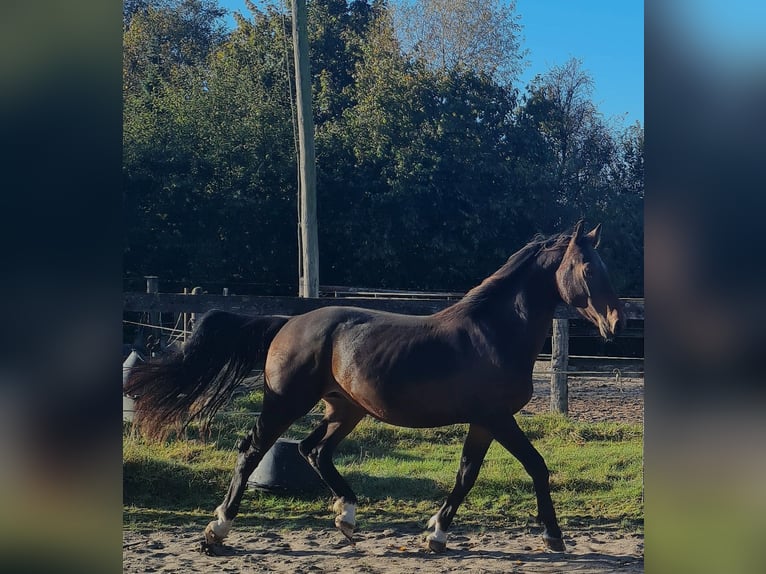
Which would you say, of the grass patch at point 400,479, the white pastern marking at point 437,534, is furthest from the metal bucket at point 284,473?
the white pastern marking at point 437,534

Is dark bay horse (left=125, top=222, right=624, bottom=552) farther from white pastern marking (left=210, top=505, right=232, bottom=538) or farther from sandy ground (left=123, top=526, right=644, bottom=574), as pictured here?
sandy ground (left=123, top=526, right=644, bottom=574)

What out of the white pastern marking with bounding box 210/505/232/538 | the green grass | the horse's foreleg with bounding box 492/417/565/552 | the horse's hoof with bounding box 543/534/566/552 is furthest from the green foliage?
the horse's hoof with bounding box 543/534/566/552

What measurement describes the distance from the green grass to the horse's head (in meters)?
1.76

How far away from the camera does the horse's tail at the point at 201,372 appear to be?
4.38 metres

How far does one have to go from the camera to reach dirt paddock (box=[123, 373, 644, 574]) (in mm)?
4195

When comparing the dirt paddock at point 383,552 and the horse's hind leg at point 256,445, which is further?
the horse's hind leg at point 256,445

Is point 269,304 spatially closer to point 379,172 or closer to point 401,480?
point 401,480

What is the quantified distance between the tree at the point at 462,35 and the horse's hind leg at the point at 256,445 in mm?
3558

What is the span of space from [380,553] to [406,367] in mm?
1188

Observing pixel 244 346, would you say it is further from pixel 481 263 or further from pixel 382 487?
pixel 481 263

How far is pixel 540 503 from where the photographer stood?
4.14m

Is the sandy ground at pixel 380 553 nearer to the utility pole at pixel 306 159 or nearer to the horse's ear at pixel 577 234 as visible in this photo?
the horse's ear at pixel 577 234

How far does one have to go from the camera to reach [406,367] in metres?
4.28
